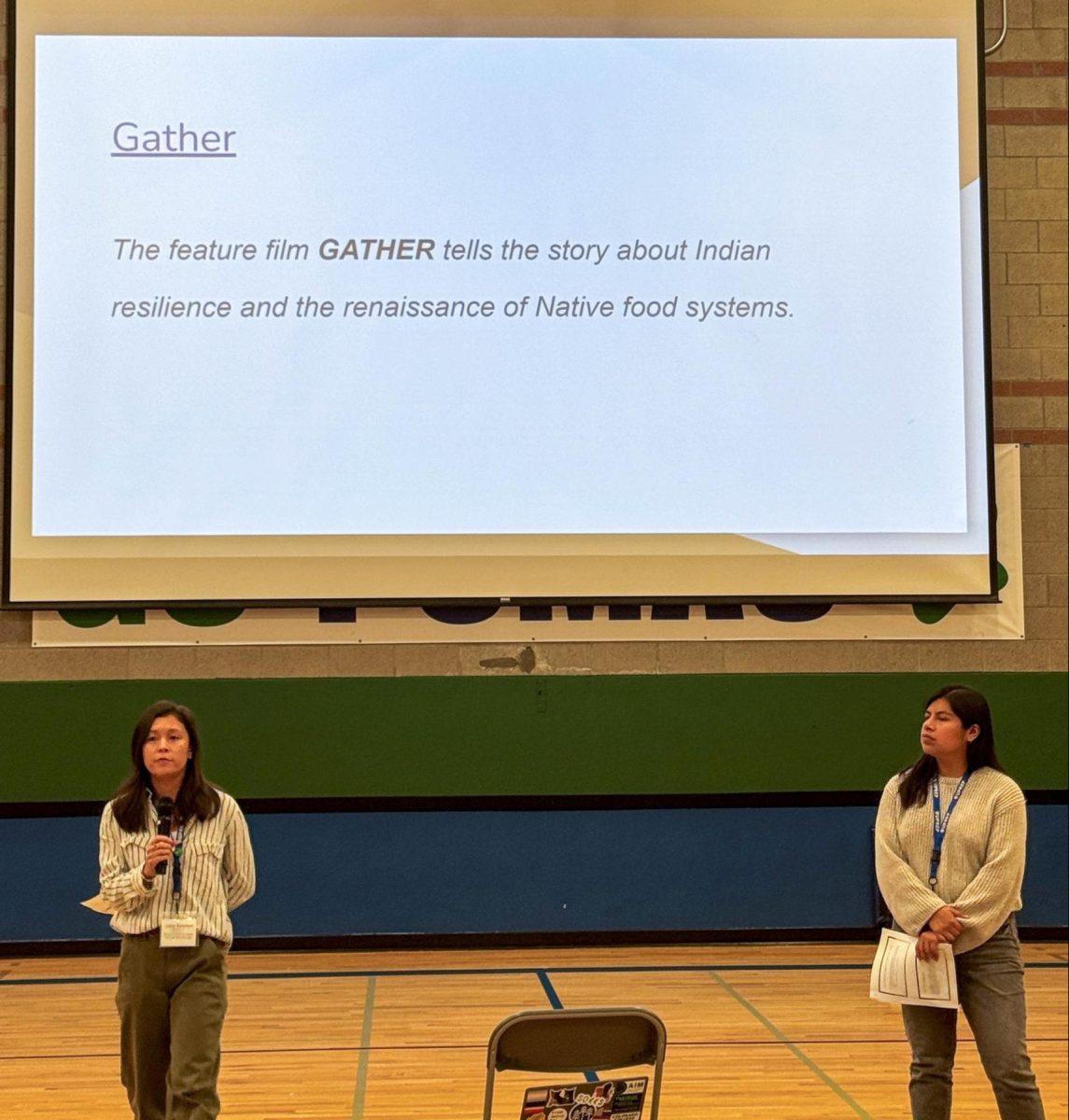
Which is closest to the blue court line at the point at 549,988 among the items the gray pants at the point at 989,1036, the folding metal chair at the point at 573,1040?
the gray pants at the point at 989,1036

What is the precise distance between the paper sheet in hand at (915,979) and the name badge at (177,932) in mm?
1860

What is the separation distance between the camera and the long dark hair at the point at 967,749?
3807 millimetres

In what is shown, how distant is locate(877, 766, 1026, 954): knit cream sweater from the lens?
12.1 ft

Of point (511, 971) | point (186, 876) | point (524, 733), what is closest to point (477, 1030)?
point (511, 971)

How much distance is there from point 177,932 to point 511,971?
11.7 feet

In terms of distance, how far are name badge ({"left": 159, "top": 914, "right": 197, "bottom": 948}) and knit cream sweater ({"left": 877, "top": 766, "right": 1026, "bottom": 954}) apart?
192cm

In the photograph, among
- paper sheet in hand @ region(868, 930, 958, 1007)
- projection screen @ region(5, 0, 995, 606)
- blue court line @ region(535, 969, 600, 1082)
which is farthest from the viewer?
projection screen @ region(5, 0, 995, 606)

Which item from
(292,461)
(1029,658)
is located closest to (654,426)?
(292,461)

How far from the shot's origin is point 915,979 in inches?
144

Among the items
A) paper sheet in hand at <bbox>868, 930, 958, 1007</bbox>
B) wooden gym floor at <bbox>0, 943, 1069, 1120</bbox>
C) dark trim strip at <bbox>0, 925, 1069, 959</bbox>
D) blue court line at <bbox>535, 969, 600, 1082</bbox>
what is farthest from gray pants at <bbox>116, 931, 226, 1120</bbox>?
dark trim strip at <bbox>0, 925, 1069, 959</bbox>

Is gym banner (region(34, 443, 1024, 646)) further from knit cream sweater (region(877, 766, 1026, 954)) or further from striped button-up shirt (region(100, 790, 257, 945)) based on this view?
knit cream sweater (region(877, 766, 1026, 954))

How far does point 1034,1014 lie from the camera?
604 centimetres

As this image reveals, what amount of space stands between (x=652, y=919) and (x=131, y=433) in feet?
12.8

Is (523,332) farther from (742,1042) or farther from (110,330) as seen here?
(742,1042)
